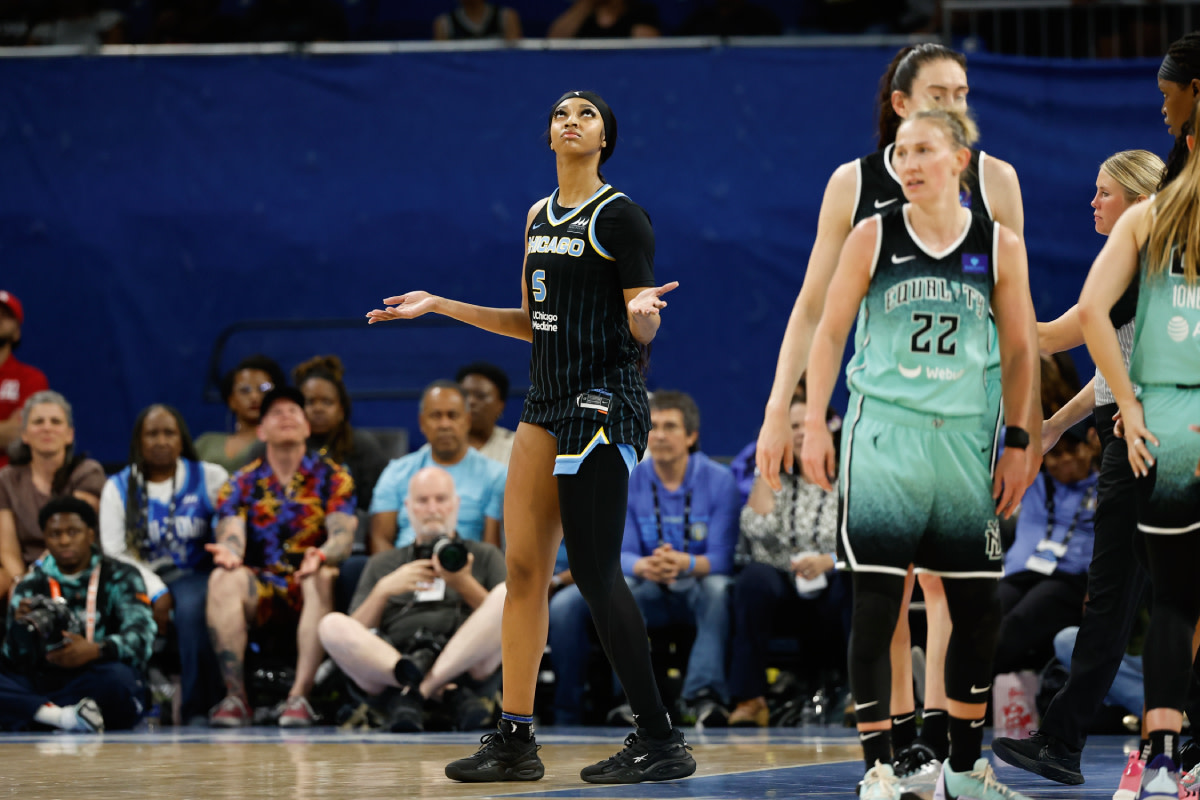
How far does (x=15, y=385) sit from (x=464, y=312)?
5281 mm

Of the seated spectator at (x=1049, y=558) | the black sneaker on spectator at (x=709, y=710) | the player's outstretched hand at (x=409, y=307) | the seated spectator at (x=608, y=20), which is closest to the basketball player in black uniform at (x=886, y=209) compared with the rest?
the player's outstretched hand at (x=409, y=307)

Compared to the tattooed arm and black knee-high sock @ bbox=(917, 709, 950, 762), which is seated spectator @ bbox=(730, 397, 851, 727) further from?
black knee-high sock @ bbox=(917, 709, 950, 762)

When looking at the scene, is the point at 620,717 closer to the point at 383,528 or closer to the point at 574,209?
the point at 383,528

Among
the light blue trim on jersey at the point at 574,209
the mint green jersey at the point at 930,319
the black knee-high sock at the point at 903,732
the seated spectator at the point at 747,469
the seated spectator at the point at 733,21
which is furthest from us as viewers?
the seated spectator at the point at 733,21

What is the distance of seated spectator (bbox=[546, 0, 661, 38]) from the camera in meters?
9.81

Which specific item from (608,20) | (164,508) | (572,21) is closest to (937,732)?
(164,508)

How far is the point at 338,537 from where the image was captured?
7.68 m

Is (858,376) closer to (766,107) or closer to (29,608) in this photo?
(29,608)

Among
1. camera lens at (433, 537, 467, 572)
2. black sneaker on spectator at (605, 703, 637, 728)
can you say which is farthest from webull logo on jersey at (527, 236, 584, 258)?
black sneaker on spectator at (605, 703, 637, 728)

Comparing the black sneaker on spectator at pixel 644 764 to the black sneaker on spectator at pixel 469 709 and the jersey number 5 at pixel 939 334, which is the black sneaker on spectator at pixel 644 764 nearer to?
the jersey number 5 at pixel 939 334

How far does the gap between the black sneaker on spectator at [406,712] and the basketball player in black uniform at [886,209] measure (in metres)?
3.33

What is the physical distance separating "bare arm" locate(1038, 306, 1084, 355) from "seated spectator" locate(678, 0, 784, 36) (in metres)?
5.81

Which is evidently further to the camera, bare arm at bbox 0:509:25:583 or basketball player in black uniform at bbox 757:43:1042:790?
bare arm at bbox 0:509:25:583

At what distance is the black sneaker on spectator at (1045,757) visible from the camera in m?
4.31
